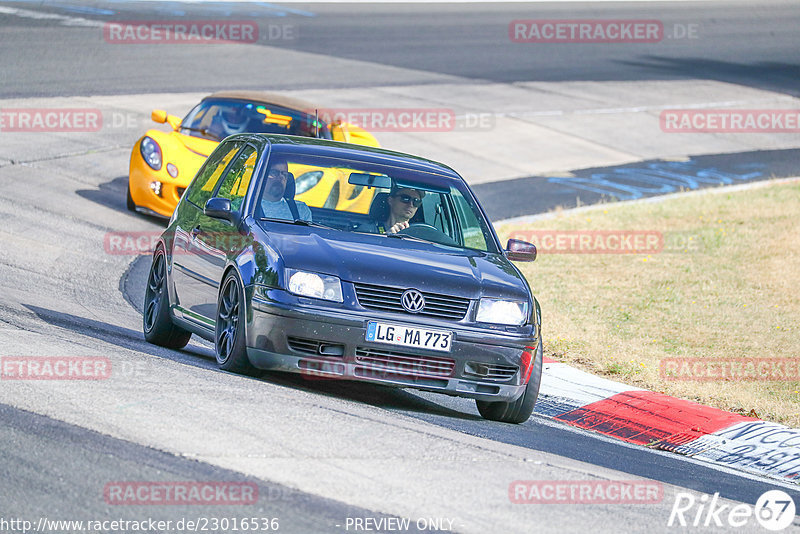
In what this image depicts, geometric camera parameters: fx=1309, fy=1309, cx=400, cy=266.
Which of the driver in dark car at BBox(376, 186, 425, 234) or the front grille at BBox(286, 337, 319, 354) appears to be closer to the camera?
the front grille at BBox(286, 337, 319, 354)

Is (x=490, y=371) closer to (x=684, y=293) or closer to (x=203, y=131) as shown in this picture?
(x=684, y=293)

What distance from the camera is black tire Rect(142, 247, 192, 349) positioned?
9273 millimetres

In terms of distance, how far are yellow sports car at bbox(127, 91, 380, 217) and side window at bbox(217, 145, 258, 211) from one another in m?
5.70

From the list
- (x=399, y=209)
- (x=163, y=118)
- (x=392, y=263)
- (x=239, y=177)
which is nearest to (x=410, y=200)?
(x=399, y=209)

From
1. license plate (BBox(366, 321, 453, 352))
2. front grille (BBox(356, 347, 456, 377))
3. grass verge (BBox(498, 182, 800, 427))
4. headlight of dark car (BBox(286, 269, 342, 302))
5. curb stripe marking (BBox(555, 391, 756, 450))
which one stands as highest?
headlight of dark car (BBox(286, 269, 342, 302))

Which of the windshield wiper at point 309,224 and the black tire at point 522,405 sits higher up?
the windshield wiper at point 309,224

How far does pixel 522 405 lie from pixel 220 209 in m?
2.28

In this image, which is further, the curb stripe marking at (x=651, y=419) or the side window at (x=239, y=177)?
the curb stripe marking at (x=651, y=419)

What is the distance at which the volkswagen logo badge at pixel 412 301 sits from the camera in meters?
7.49

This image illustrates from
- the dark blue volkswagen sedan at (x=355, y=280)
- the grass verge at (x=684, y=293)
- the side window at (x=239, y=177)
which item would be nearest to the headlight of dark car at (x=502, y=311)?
the dark blue volkswagen sedan at (x=355, y=280)

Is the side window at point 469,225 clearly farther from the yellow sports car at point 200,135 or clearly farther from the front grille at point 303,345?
the yellow sports car at point 200,135

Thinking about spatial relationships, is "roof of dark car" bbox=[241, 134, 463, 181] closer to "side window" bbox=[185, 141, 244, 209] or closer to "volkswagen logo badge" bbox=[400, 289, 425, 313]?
"side window" bbox=[185, 141, 244, 209]

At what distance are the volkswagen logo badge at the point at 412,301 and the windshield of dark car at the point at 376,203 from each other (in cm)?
94

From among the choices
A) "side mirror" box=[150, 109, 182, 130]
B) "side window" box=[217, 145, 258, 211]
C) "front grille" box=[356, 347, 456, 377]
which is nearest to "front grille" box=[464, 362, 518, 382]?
"front grille" box=[356, 347, 456, 377]
